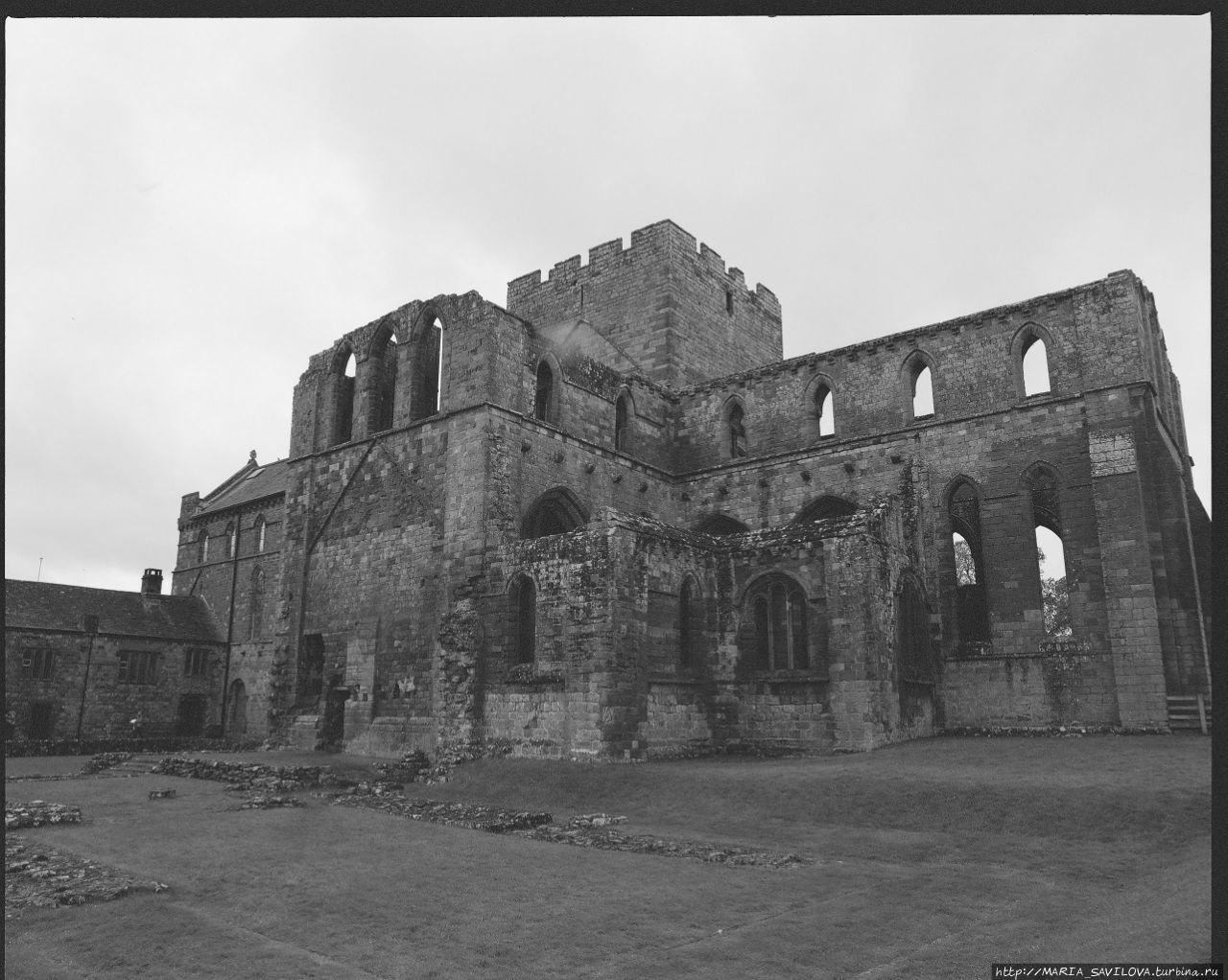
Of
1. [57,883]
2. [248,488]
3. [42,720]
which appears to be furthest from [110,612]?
[57,883]

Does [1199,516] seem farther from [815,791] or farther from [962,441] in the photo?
[815,791]

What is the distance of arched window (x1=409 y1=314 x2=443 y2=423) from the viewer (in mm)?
27266

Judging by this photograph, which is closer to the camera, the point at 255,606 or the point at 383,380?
the point at 383,380

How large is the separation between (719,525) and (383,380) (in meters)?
12.0

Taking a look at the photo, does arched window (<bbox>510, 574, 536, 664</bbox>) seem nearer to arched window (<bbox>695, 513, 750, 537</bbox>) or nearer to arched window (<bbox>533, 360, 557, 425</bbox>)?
arched window (<bbox>533, 360, 557, 425</bbox>)

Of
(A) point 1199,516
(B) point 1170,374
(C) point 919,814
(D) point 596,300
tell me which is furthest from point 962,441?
(D) point 596,300

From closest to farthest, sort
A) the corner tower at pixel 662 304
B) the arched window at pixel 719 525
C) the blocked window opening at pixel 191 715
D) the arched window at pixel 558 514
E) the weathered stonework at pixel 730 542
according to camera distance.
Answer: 1. the weathered stonework at pixel 730 542
2. the arched window at pixel 558 514
3. the arched window at pixel 719 525
4. the corner tower at pixel 662 304
5. the blocked window opening at pixel 191 715

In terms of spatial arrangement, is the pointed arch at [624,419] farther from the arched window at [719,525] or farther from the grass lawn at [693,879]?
the grass lawn at [693,879]

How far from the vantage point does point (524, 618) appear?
23.1 metres

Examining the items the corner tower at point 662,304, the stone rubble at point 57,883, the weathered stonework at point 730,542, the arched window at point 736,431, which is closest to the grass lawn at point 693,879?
the stone rubble at point 57,883

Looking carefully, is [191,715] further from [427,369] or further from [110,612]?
[427,369]

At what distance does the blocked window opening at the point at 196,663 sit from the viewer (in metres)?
42.1

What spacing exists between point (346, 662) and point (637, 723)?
10276mm

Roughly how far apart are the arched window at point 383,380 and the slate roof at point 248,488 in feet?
57.2
